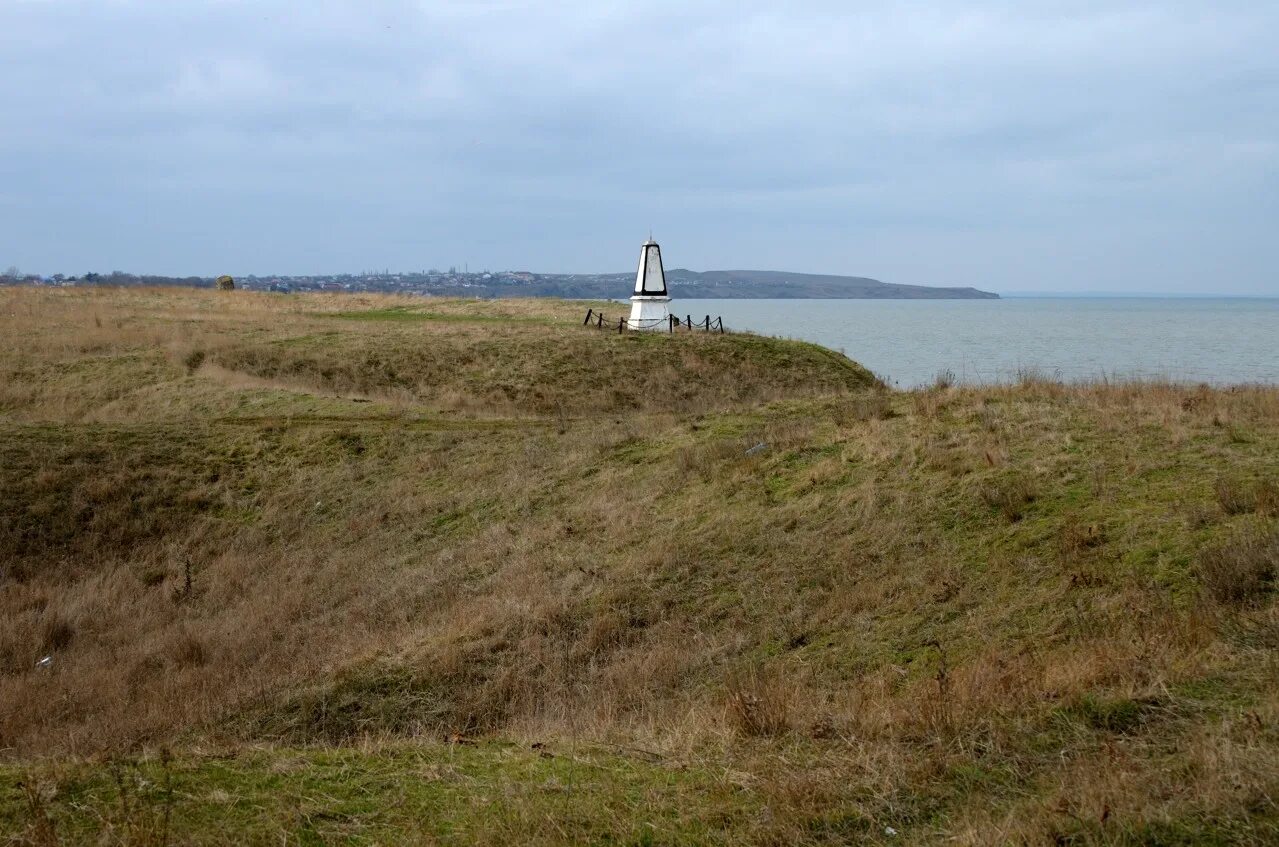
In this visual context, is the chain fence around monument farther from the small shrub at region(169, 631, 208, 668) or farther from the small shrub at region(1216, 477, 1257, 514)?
the small shrub at region(1216, 477, 1257, 514)

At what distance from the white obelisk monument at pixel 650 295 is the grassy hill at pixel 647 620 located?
19.6 meters

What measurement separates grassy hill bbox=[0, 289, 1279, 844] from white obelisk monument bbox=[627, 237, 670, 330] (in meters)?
19.6

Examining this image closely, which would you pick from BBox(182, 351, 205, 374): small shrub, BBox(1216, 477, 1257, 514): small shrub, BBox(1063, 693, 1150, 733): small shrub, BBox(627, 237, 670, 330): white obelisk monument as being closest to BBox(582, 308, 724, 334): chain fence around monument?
BBox(627, 237, 670, 330): white obelisk monument

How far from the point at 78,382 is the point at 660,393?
1997 centimetres

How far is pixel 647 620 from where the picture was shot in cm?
1198

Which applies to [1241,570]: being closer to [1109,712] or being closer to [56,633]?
[1109,712]

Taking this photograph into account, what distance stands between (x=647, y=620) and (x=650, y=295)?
3759 cm

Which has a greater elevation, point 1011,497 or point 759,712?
point 1011,497

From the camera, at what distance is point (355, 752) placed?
6516 mm

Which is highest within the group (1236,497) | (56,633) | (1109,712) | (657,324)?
(657,324)

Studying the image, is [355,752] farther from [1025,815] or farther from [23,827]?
[1025,815]

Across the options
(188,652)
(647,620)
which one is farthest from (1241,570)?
(188,652)

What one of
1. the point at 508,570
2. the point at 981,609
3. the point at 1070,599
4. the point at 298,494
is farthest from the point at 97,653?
the point at 1070,599

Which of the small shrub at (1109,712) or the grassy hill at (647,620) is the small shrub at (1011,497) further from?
the small shrub at (1109,712)
